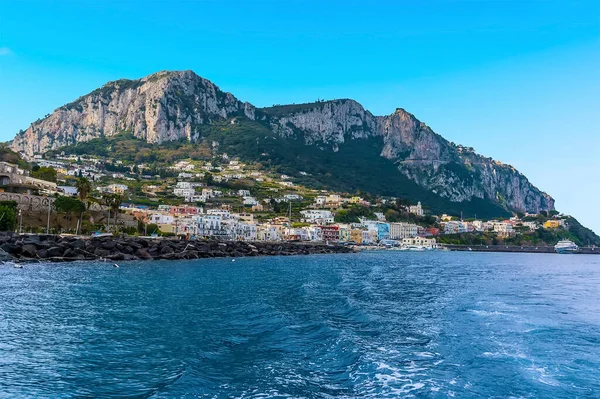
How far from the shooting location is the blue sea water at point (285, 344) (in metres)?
13.5

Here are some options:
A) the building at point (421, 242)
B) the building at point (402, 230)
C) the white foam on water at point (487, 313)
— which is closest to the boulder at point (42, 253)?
the white foam on water at point (487, 313)

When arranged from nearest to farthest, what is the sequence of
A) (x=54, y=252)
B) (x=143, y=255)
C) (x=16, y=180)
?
(x=54, y=252) → (x=143, y=255) → (x=16, y=180)

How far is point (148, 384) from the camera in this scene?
43.2 feet

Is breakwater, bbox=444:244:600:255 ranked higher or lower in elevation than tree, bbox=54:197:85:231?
lower

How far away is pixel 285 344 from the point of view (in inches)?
740

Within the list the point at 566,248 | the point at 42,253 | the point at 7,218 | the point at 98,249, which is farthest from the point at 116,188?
the point at 566,248

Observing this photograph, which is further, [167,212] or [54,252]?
[167,212]

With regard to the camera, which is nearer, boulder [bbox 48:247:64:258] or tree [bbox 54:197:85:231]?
boulder [bbox 48:247:64:258]

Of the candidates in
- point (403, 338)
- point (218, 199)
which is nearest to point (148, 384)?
point (403, 338)

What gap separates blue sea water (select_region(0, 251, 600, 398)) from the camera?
1347 cm

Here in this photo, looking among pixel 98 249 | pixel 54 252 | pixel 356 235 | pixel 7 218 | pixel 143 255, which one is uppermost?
pixel 7 218

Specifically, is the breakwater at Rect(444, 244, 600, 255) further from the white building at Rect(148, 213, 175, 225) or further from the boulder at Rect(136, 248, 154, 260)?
the boulder at Rect(136, 248, 154, 260)

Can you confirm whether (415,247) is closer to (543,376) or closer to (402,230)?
(402,230)

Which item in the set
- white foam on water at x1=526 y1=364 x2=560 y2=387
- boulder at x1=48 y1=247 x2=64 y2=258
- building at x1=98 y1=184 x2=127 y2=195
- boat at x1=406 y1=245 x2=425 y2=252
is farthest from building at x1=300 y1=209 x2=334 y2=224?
white foam on water at x1=526 y1=364 x2=560 y2=387
